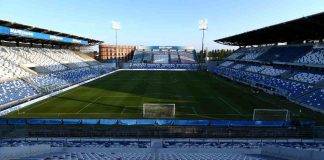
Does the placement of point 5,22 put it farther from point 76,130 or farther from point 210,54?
point 210,54

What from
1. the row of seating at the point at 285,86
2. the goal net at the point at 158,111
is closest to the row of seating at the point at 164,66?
the row of seating at the point at 285,86

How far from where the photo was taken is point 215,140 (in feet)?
90.0

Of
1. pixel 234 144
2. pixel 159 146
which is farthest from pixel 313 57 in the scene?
pixel 159 146

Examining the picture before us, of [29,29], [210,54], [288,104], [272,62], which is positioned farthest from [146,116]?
[210,54]

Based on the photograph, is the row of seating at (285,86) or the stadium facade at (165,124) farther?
the row of seating at (285,86)

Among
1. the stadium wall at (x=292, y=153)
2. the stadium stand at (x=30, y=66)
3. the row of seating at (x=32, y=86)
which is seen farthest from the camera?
the stadium stand at (x=30, y=66)

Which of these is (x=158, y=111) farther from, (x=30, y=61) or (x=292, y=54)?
(x=30, y=61)

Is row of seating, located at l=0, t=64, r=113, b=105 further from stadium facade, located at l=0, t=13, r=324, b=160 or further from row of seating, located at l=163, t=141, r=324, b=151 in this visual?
row of seating, located at l=163, t=141, r=324, b=151

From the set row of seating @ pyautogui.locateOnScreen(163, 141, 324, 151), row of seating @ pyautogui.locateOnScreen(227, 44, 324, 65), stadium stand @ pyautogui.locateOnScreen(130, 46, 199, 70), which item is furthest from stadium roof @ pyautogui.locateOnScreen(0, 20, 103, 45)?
row of seating @ pyautogui.locateOnScreen(227, 44, 324, 65)

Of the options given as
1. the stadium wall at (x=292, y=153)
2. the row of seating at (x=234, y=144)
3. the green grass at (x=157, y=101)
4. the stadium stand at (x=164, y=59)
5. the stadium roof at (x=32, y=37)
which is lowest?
the row of seating at (x=234, y=144)

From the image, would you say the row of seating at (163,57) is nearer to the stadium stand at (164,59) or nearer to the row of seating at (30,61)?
the stadium stand at (164,59)

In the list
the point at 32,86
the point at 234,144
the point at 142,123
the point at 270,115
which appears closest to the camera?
the point at 234,144

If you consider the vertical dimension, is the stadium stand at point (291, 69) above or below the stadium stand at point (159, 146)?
above

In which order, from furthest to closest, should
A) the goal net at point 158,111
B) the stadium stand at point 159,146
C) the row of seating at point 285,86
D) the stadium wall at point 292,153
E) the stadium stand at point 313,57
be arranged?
1. the stadium stand at point 313,57
2. the row of seating at point 285,86
3. the goal net at point 158,111
4. the stadium stand at point 159,146
5. the stadium wall at point 292,153
